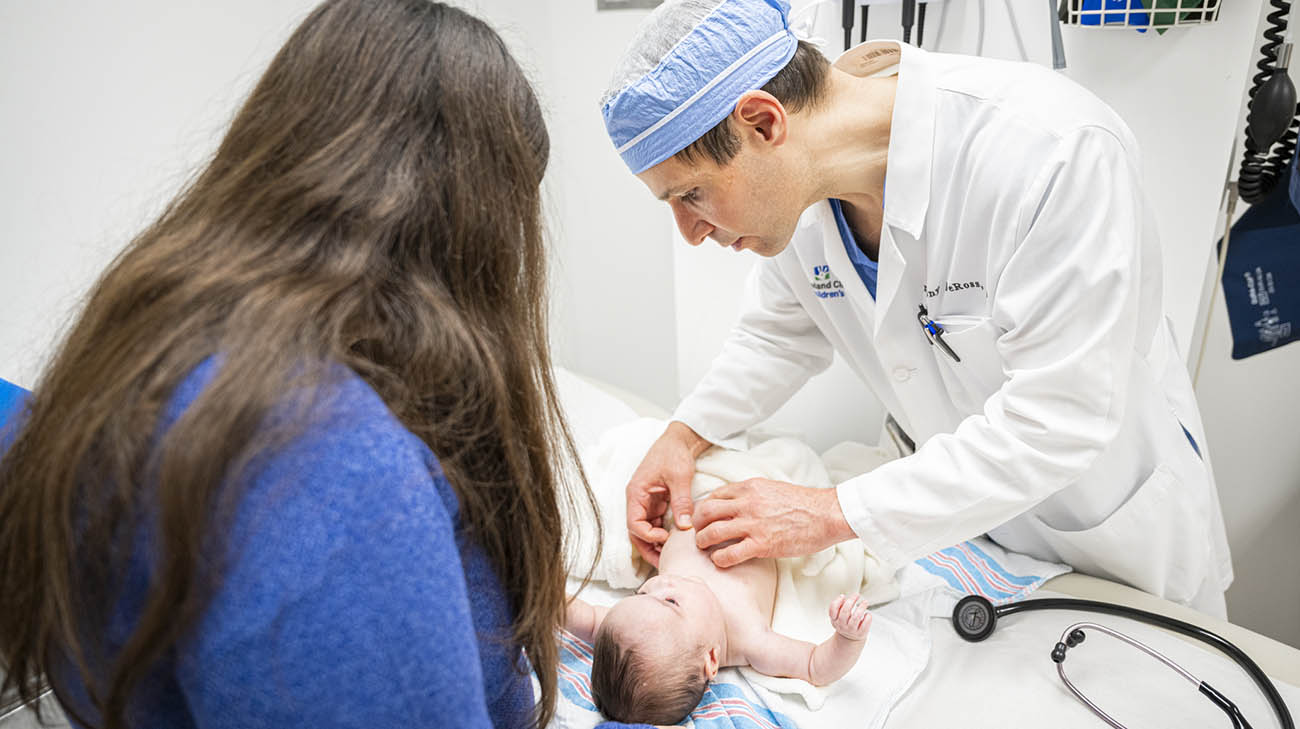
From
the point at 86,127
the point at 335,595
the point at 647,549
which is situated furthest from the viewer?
the point at 86,127

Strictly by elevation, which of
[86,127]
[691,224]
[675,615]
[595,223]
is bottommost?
[675,615]

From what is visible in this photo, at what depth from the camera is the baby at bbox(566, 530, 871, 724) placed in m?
1.17

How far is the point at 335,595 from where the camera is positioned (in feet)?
1.96

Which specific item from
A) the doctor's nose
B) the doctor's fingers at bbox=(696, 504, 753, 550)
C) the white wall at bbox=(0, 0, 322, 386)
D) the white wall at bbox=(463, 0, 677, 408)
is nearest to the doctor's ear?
the doctor's nose

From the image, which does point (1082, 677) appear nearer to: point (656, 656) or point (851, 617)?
point (851, 617)

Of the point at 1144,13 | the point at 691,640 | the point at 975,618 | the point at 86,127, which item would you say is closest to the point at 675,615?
the point at 691,640

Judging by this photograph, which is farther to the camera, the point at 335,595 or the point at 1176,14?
the point at 1176,14

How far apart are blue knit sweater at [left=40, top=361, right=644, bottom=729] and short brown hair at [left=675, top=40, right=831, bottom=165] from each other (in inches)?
29.8

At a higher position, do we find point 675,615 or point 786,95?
point 786,95

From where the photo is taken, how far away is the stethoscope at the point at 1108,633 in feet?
3.57

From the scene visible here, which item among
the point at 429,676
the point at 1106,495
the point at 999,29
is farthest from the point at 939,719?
the point at 999,29

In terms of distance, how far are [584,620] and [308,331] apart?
Result: 33.6 inches

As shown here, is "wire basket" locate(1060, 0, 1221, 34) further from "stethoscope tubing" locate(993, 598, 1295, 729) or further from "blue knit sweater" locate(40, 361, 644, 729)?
"blue knit sweater" locate(40, 361, 644, 729)

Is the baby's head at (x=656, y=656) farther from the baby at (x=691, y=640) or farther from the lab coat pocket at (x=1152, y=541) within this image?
the lab coat pocket at (x=1152, y=541)
